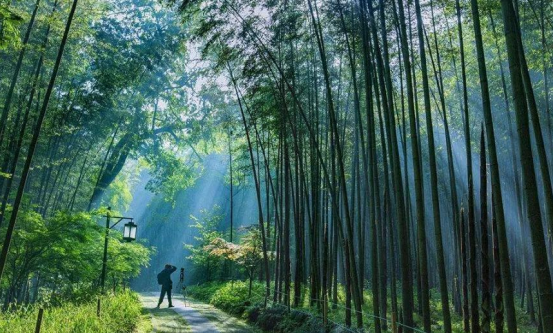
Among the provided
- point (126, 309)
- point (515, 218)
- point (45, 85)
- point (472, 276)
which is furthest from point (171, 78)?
point (472, 276)

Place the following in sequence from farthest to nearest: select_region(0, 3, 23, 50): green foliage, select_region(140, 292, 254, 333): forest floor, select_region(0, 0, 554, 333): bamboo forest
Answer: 1. select_region(140, 292, 254, 333): forest floor
2. select_region(0, 0, 554, 333): bamboo forest
3. select_region(0, 3, 23, 50): green foliage

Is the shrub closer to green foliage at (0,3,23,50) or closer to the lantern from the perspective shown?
the lantern

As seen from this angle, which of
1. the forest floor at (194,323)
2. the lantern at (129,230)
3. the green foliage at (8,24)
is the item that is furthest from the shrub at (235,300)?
the green foliage at (8,24)

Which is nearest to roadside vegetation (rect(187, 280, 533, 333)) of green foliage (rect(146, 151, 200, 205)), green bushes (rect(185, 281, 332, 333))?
green bushes (rect(185, 281, 332, 333))

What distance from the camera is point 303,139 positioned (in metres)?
7.27

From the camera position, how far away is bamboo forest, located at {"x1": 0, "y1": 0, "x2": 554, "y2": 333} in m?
3.50

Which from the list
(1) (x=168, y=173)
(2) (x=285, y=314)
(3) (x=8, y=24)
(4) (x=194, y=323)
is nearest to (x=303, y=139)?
(2) (x=285, y=314)

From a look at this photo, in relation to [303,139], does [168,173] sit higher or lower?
higher

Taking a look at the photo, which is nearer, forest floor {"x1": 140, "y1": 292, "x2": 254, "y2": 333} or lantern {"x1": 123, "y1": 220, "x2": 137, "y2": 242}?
forest floor {"x1": 140, "y1": 292, "x2": 254, "y2": 333}

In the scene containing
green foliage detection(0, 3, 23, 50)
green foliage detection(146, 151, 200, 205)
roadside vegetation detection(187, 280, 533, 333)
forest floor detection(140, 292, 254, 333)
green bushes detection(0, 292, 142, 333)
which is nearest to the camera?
green foliage detection(0, 3, 23, 50)

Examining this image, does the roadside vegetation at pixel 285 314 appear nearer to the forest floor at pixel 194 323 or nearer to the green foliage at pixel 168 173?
the forest floor at pixel 194 323

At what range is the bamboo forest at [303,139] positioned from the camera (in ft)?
11.5

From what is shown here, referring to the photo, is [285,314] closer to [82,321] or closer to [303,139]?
[82,321]

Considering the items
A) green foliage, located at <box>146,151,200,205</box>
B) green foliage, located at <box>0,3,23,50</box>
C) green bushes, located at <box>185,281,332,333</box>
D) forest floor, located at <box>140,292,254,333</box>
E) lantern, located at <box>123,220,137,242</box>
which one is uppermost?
green foliage, located at <box>146,151,200,205</box>
